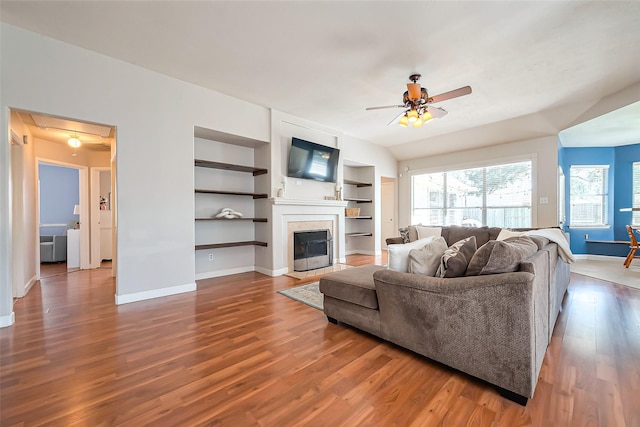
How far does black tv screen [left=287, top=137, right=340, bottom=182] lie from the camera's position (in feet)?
16.2

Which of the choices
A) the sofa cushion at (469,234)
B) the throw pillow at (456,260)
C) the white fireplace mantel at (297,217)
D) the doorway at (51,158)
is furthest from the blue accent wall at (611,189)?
the doorway at (51,158)

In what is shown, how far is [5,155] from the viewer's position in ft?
8.71

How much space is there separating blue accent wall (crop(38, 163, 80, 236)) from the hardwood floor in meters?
5.11

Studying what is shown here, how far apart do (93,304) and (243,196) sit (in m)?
2.62

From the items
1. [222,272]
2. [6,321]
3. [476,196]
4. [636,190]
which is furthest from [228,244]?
[636,190]

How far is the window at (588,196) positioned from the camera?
6184 mm

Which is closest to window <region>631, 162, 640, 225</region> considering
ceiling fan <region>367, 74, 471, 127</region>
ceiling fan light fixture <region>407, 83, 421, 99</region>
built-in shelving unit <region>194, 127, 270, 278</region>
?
ceiling fan <region>367, 74, 471, 127</region>

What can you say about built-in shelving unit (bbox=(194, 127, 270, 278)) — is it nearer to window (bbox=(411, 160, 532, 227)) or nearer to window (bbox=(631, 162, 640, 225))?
window (bbox=(411, 160, 532, 227))

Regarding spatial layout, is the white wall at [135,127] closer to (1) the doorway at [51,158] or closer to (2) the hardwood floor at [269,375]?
(1) the doorway at [51,158]

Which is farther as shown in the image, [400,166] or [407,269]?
[400,166]

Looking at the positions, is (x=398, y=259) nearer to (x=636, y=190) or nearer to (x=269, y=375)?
(x=269, y=375)

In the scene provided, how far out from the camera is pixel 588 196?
6.27 metres

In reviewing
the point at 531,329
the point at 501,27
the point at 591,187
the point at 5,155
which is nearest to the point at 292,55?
the point at 501,27

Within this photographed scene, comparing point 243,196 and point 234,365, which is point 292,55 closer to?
point 243,196
